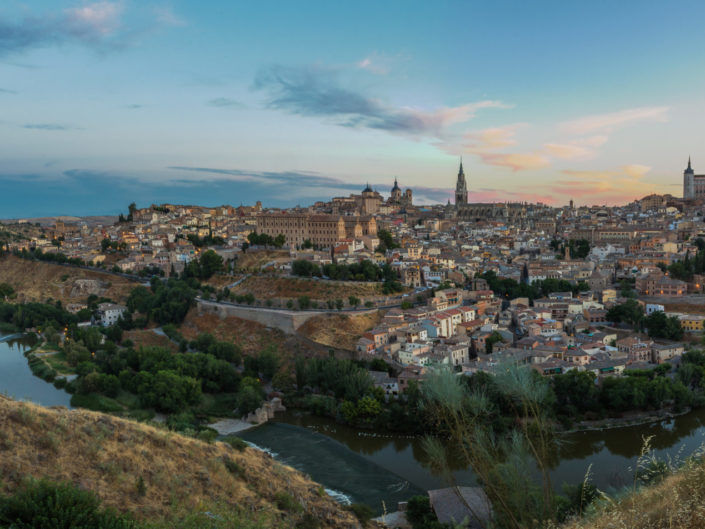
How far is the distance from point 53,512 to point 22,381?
14.9 meters

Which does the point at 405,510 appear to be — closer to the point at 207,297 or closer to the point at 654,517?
the point at 654,517

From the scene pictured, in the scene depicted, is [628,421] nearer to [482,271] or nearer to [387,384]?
[387,384]

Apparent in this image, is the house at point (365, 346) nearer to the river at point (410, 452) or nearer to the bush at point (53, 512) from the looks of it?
the river at point (410, 452)

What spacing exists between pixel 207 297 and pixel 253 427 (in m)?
10.3

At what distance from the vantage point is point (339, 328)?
18.2 m

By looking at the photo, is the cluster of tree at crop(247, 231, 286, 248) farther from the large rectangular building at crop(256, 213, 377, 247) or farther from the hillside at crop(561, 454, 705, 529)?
the hillside at crop(561, 454, 705, 529)

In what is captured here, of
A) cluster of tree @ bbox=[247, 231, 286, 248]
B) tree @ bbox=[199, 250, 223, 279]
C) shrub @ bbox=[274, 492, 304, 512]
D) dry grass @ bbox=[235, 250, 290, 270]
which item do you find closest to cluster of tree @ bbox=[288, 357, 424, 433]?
shrub @ bbox=[274, 492, 304, 512]

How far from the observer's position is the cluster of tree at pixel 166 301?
2175cm

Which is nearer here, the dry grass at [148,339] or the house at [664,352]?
the house at [664,352]

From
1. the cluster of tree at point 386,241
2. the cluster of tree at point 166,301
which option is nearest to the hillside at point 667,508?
the cluster of tree at point 166,301

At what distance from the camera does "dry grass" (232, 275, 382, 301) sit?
68.5 ft

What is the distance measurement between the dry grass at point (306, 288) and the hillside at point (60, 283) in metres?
7.64

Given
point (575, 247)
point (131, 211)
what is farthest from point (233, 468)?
point (131, 211)

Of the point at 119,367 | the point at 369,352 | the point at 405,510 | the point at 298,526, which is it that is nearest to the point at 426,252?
the point at 369,352
